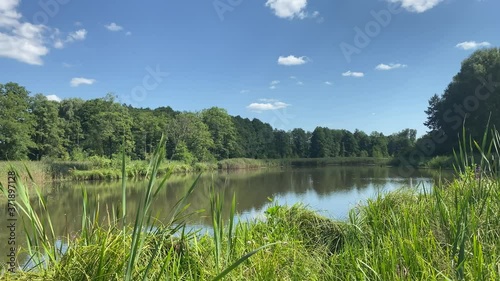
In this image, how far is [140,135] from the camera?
37.5m

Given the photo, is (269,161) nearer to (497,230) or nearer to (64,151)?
(64,151)

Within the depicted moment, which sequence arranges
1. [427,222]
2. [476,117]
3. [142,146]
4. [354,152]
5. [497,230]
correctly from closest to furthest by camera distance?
1. [497,230]
2. [427,222]
3. [476,117]
4. [142,146]
5. [354,152]

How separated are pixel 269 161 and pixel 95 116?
22.3 meters

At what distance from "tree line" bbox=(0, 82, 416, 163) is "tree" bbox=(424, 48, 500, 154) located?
6938mm

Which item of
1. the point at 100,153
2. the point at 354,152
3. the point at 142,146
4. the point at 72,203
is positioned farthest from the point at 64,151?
the point at 354,152

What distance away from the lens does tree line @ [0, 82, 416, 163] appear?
1039 inches

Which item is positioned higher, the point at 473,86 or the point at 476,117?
the point at 473,86

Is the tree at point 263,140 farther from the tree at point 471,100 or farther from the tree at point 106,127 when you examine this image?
the tree at point 471,100

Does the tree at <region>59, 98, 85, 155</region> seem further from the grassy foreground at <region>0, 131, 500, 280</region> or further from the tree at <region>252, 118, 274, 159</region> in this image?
the grassy foreground at <region>0, 131, 500, 280</region>

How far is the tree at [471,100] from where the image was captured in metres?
27.5

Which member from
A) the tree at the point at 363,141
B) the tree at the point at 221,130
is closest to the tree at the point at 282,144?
the tree at the point at 221,130

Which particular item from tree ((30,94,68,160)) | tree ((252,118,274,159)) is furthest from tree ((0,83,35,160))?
tree ((252,118,274,159))

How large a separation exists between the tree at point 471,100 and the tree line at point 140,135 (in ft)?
22.8

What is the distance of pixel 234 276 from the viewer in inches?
73.1
